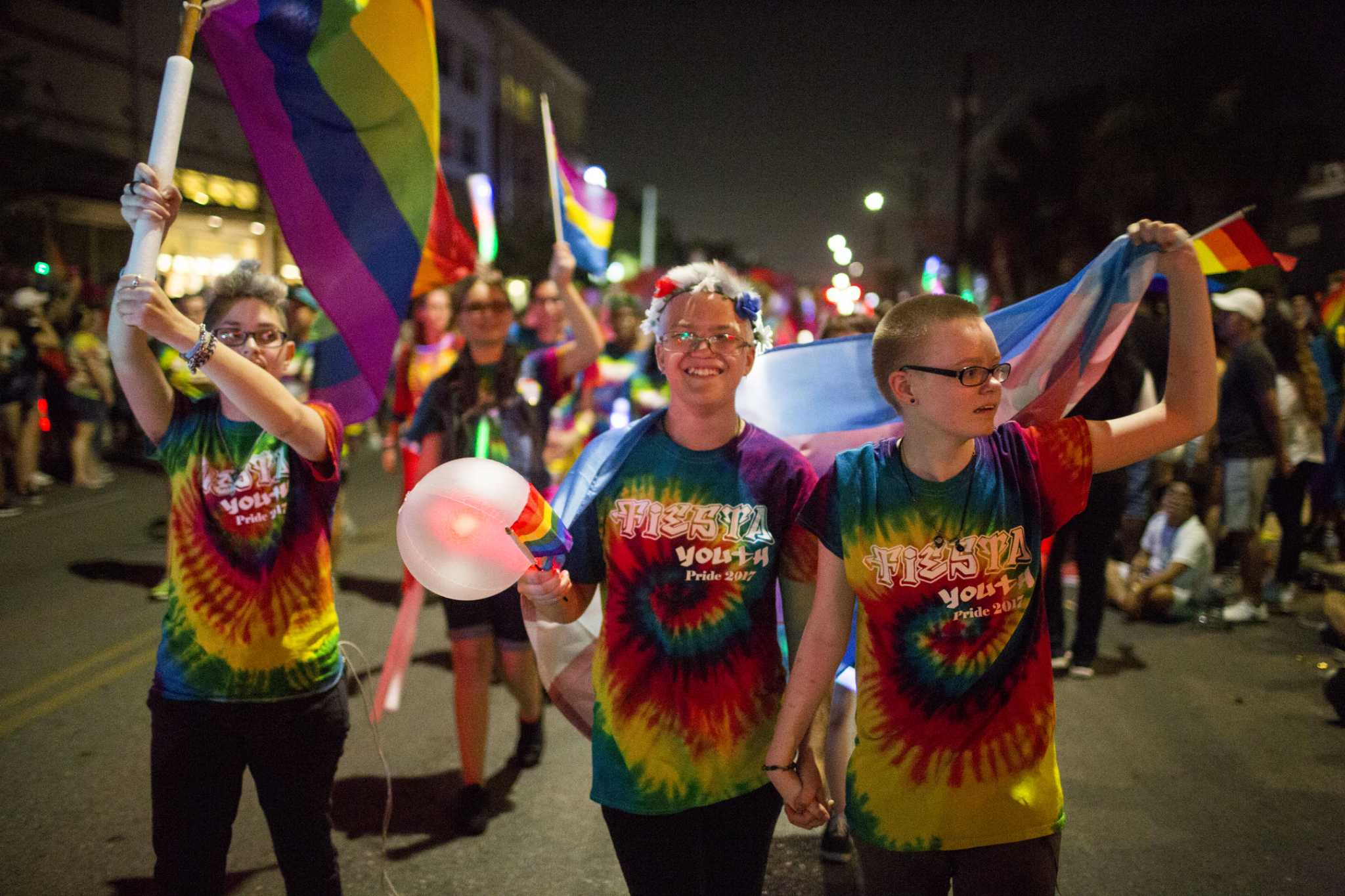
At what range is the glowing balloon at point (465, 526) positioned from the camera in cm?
202

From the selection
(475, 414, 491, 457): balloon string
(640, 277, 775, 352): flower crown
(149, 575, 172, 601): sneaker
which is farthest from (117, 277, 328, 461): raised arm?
(149, 575, 172, 601): sneaker

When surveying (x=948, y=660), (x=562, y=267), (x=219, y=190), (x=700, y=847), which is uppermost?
(x=219, y=190)

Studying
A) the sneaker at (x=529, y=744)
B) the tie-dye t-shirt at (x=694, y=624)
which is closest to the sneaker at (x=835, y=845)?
the sneaker at (x=529, y=744)

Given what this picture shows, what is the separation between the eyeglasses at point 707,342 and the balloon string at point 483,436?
2079mm

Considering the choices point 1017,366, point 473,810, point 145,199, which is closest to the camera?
point 145,199

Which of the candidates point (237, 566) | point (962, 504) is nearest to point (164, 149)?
point (237, 566)

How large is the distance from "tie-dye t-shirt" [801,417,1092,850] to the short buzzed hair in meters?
0.25

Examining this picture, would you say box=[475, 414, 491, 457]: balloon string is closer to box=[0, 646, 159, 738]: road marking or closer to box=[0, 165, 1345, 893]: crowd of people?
box=[0, 165, 1345, 893]: crowd of people

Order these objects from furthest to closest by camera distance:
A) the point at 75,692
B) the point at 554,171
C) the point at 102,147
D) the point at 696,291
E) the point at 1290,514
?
the point at 102,147, the point at 1290,514, the point at 75,692, the point at 554,171, the point at 696,291

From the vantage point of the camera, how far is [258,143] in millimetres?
3201

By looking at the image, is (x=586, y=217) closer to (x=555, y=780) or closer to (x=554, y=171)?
(x=554, y=171)

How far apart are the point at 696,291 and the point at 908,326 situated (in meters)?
0.57

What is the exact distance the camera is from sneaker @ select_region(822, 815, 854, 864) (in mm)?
3756

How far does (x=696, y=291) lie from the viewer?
2.54m
